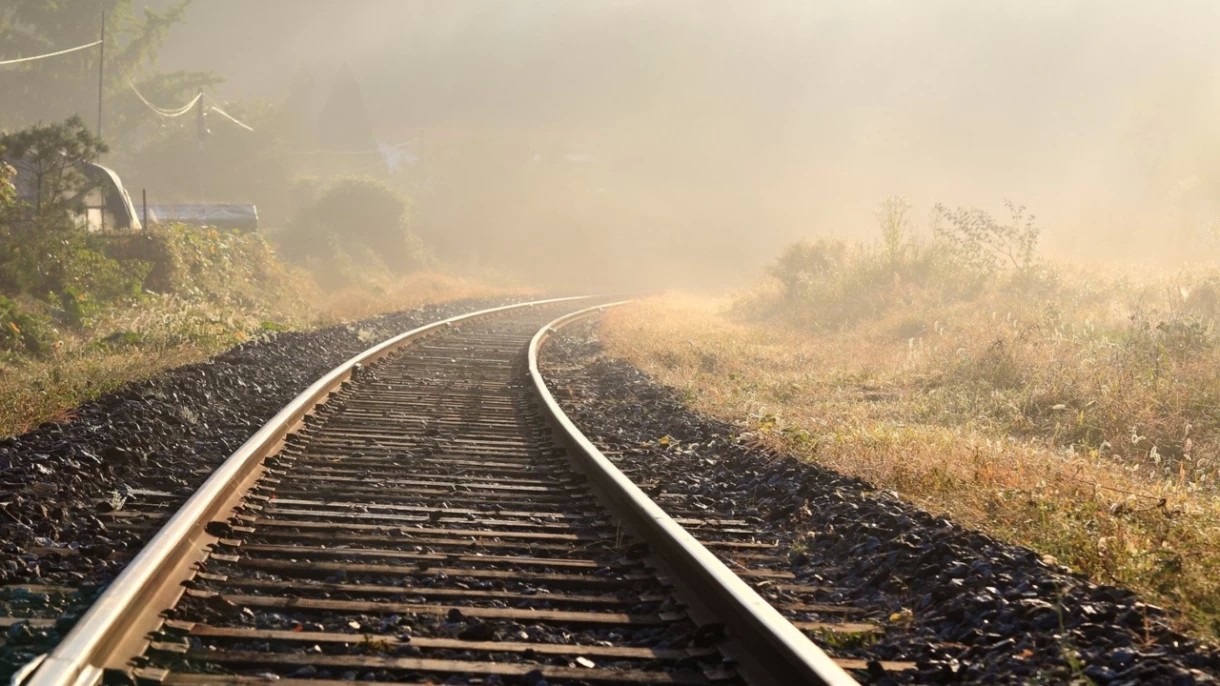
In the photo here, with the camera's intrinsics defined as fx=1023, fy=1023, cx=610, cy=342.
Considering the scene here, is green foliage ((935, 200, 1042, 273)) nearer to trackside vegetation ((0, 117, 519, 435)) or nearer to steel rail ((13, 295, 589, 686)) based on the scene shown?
trackside vegetation ((0, 117, 519, 435))

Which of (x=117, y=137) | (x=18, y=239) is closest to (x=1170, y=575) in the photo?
(x=18, y=239)

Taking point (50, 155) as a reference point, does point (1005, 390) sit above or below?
below

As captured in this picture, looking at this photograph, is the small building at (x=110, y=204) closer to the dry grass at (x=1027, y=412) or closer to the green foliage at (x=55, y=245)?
the green foliage at (x=55, y=245)

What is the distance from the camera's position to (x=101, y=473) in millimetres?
5969

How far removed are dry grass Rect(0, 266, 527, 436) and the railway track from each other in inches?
104

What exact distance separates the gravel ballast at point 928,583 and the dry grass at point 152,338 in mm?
4610

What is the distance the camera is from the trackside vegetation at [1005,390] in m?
5.14

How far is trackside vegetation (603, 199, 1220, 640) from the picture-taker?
514 cm

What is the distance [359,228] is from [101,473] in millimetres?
38333

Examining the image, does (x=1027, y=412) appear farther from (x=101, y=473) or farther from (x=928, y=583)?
(x=101, y=473)

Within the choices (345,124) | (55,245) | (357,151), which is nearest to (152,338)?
(55,245)

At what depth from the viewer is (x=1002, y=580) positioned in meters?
4.38

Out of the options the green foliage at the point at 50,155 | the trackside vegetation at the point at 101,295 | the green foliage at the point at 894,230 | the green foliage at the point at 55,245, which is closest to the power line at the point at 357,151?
the trackside vegetation at the point at 101,295

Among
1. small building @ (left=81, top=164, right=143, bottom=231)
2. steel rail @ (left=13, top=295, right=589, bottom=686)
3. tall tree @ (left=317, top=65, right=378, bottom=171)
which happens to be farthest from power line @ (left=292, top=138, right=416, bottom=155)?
steel rail @ (left=13, top=295, right=589, bottom=686)
